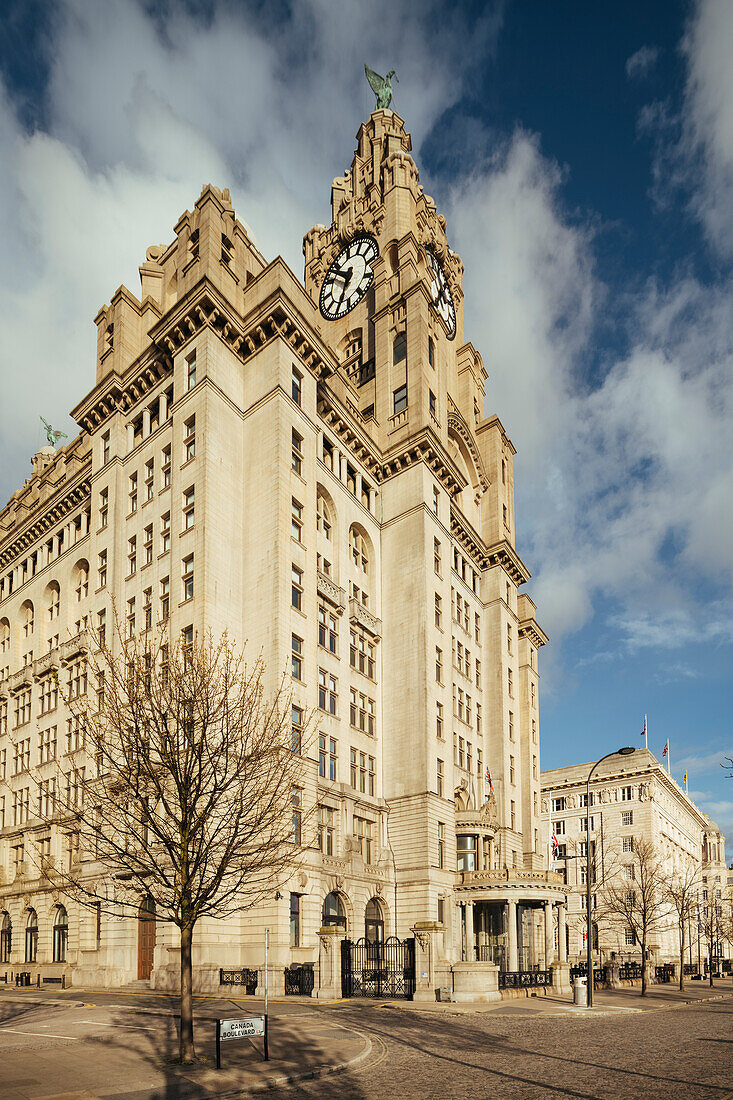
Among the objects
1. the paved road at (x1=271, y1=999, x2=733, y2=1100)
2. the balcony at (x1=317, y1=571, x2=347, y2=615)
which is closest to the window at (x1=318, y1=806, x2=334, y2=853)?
the balcony at (x1=317, y1=571, x2=347, y2=615)

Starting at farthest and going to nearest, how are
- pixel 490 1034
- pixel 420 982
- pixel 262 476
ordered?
pixel 262 476
pixel 420 982
pixel 490 1034

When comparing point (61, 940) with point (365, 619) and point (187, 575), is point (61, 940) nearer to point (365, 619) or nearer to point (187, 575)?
point (187, 575)

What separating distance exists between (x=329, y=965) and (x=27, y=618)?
151 ft

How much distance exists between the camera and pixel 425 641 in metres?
58.7

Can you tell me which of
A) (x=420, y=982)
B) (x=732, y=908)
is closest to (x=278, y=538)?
(x=420, y=982)

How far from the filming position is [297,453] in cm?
5162

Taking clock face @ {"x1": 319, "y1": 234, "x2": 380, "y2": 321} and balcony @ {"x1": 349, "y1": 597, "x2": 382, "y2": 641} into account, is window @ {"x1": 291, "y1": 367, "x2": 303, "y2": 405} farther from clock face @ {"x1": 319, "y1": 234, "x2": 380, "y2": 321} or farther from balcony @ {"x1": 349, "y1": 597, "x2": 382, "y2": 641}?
clock face @ {"x1": 319, "y1": 234, "x2": 380, "y2": 321}

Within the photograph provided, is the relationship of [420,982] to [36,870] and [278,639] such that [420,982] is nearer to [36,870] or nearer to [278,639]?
[278,639]

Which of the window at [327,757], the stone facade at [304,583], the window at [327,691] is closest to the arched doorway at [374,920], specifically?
the stone facade at [304,583]

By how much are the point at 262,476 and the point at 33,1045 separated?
109 ft

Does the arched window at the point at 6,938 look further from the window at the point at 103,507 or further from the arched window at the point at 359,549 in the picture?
the arched window at the point at 359,549

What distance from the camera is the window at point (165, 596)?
4866 centimetres

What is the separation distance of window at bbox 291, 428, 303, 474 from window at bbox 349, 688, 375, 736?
15.1m

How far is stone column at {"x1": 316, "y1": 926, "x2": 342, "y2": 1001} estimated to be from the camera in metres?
34.8
